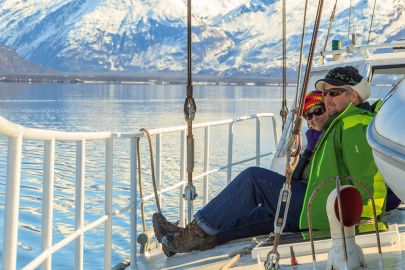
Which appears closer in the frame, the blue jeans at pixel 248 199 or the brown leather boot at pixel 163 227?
the blue jeans at pixel 248 199

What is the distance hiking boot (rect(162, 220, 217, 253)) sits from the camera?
444 centimetres

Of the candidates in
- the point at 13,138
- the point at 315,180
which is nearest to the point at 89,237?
the point at 315,180

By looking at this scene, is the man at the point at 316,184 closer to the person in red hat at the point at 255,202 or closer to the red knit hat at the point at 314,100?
the person in red hat at the point at 255,202

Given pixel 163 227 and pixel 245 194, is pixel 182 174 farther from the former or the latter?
pixel 245 194

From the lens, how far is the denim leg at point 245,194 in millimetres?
4270

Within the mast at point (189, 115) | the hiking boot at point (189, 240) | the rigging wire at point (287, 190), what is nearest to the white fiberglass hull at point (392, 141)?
the rigging wire at point (287, 190)

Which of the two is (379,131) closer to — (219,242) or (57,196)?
(219,242)

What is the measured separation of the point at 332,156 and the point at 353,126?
0.16 metres

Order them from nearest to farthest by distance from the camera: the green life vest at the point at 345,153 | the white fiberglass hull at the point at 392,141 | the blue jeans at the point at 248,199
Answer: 1. the white fiberglass hull at the point at 392,141
2. the green life vest at the point at 345,153
3. the blue jeans at the point at 248,199

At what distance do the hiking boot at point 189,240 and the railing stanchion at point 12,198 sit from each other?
1937 millimetres

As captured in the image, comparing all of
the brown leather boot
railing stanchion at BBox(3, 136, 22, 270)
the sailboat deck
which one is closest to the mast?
the brown leather boot

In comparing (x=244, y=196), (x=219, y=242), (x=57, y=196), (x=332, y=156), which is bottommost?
(x=57, y=196)

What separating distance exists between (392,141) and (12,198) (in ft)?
3.64

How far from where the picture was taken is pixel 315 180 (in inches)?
146
